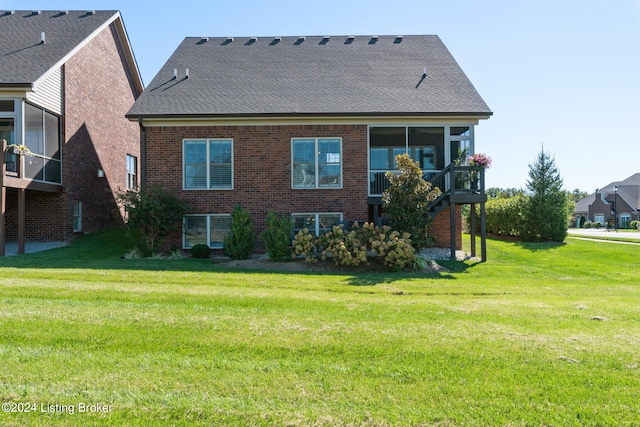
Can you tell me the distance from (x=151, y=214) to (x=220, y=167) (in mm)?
2825

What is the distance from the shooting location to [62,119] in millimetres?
16609

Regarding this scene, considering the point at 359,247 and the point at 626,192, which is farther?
the point at 626,192

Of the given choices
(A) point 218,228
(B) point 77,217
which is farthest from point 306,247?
(B) point 77,217

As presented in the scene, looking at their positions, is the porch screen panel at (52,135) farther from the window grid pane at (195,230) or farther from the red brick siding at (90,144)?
the window grid pane at (195,230)

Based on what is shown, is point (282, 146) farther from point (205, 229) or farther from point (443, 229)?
point (443, 229)

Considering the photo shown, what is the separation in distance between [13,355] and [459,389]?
150 inches

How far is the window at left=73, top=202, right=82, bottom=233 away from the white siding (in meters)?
3.45

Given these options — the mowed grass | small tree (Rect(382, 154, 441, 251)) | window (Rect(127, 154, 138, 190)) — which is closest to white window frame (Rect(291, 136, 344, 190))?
small tree (Rect(382, 154, 441, 251))

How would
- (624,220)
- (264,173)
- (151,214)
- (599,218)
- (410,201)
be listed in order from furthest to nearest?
1. (599,218)
2. (624,220)
3. (264,173)
4. (151,214)
5. (410,201)

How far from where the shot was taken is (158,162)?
51.3ft

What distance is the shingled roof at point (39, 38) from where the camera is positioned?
15086 millimetres

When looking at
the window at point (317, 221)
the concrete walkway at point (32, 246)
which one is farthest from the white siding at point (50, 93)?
the window at point (317, 221)

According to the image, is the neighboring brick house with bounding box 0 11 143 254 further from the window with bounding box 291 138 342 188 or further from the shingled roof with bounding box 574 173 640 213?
the shingled roof with bounding box 574 173 640 213

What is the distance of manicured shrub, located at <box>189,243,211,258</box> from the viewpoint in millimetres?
14633
